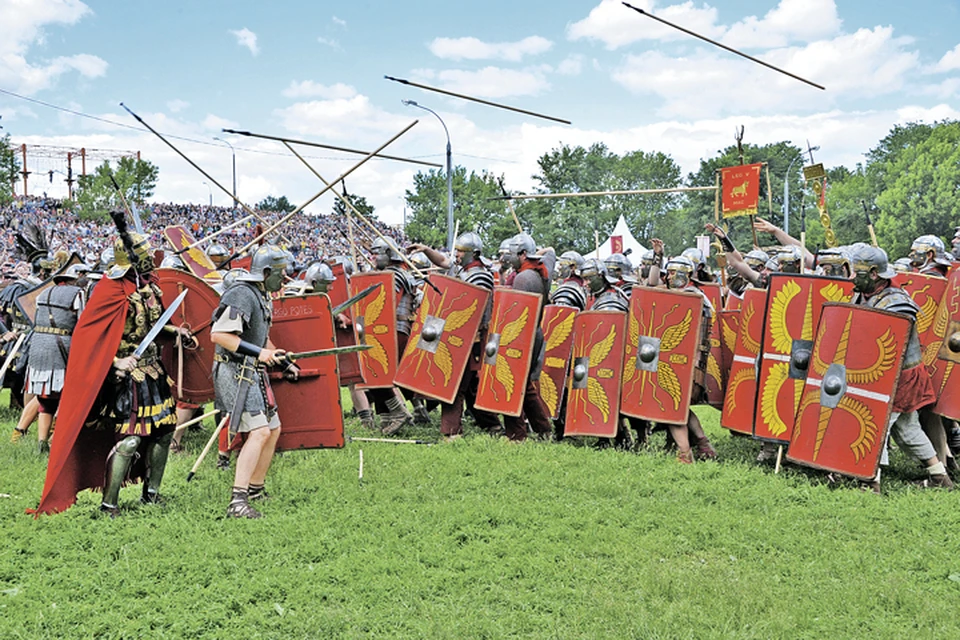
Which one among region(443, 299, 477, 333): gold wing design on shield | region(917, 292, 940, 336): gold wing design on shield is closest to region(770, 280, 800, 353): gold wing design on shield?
region(917, 292, 940, 336): gold wing design on shield

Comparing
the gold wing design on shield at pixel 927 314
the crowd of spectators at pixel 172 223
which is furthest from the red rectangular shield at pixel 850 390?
the crowd of spectators at pixel 172 223

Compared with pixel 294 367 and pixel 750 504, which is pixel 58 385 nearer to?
pixel 294 367

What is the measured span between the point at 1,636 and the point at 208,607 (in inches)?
33.8

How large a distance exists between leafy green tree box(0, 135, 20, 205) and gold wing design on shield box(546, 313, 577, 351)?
36.3 metres

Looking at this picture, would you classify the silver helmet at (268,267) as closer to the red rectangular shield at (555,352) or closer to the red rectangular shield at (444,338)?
the red rectangular shield at (444,338)

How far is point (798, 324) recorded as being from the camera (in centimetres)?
622

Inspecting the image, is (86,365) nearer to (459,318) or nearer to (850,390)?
(459,318)

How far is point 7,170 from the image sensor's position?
127ft

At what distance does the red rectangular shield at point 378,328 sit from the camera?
809 cm

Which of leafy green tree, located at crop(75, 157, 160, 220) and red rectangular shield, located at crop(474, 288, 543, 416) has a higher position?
leafy green tree, located at crop(75, 157, 160, 220)

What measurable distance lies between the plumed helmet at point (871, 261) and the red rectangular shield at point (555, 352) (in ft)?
7.96

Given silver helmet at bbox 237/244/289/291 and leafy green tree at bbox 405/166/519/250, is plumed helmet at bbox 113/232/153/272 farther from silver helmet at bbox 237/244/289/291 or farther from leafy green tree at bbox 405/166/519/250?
leafy green tree at bbox 405/166/519/250

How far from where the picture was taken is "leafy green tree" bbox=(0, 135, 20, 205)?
121ft

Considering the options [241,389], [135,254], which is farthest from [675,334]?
[135,254]
